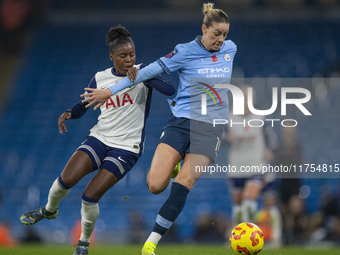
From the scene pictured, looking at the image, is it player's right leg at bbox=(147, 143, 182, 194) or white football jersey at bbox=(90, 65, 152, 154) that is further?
white football jersey at bbox=(90, 65, 152, 154)

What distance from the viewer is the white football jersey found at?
6.87 metres

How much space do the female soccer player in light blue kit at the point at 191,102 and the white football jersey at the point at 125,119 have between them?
34 cm

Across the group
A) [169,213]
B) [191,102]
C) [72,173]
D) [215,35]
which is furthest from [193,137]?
[72,173]

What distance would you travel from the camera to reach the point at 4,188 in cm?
1599

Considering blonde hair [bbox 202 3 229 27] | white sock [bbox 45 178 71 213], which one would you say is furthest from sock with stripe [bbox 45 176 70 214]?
blonde hair [bbox 202 3 229 27]

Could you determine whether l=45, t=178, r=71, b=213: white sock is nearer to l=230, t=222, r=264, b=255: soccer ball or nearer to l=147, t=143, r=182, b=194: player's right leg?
l=147, t=143, r=182, b=194: player's right leg

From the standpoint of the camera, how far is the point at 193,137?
657 centimetres

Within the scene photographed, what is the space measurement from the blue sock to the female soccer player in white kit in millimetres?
703

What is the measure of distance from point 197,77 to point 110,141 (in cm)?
120

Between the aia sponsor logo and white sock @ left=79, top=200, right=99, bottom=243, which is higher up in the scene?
the aia sponsor logo

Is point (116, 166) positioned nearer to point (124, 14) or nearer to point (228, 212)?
point (228, 212)

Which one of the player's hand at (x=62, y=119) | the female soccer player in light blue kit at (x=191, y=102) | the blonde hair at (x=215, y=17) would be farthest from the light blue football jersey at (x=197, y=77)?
the player's hand at (x=62, y=119)

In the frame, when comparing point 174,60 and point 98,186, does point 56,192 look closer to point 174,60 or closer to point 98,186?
point 98,186

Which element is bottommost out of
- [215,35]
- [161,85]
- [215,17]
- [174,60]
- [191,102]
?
[191,102]
